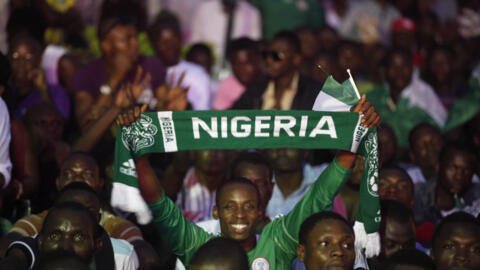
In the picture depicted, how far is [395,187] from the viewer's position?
6.67 metres

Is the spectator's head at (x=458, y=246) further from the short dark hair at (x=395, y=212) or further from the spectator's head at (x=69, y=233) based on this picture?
the spectator's head at (x=69, y=233)

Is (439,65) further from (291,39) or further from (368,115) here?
(368,115)

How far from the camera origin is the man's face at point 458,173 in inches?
282

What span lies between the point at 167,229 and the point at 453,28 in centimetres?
901

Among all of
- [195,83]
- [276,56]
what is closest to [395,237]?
[276,56]

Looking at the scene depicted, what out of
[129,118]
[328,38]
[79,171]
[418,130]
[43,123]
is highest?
[328,38]

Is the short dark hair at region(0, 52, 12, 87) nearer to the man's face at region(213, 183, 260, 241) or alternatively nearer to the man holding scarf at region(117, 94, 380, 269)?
the man holding scarf at region(117, 94, 380, 269)

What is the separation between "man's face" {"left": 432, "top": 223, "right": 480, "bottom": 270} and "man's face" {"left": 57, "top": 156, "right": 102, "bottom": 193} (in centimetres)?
270

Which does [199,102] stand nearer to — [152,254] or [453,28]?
[152,254]

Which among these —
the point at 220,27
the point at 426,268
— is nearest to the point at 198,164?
the point at 426,268

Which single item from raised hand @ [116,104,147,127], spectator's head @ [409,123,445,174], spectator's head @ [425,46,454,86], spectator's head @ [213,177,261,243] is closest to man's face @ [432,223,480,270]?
spectator's head @ [213,177,261,243]

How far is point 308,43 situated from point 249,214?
5.50m

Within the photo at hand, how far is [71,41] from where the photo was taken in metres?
10.0

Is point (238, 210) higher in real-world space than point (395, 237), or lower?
higher
